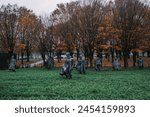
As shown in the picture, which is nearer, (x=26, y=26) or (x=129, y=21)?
(x=129, y=21)

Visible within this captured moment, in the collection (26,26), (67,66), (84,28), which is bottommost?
(67,66)

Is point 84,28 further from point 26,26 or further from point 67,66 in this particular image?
point 67,66

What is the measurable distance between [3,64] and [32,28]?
Result: 1290 cm

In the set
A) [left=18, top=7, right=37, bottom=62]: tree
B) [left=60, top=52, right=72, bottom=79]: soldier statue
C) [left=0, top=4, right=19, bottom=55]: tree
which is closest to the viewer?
[left=60, top=52, right=72, bottom=79]: soldier statue

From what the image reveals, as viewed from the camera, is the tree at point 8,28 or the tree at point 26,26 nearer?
the tree at point 8,28

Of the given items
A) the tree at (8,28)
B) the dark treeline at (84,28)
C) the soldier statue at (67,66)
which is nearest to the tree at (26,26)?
the dark treeline at (84,28)

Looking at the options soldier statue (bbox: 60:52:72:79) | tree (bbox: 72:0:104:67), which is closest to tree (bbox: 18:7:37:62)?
tree (bbox: 72:0:104:67)

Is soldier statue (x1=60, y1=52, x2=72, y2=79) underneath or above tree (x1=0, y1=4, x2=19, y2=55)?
underneath

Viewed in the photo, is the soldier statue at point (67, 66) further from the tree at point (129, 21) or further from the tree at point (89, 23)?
the tree at point (129, 21)

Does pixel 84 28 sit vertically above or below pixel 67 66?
above

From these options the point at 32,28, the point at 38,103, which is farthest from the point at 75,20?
the point at 38,103

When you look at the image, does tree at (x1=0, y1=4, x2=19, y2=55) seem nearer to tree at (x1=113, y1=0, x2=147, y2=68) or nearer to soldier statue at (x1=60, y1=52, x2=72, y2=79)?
tree at (x1=113, y1=0, x2=147, y2=68)

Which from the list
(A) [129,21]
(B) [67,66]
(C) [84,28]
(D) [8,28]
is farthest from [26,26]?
(B) [67,66]

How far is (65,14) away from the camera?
59500 millimetres
